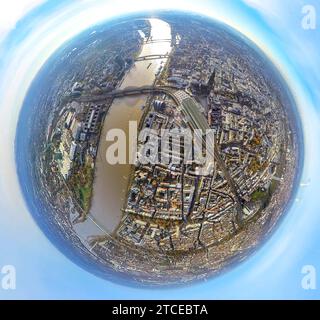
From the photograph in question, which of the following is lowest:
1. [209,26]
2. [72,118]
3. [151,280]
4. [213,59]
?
[151,280]

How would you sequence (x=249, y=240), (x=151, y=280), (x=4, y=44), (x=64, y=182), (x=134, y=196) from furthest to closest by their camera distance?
(x=4, y=44) → (x=151, y=280) → (x=249, y=240) → (x=64, y=182) → (x=134, y=196)

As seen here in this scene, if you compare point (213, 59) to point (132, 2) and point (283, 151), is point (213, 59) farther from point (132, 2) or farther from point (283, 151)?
point (132, 2)

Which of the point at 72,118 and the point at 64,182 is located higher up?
the point at 72,118

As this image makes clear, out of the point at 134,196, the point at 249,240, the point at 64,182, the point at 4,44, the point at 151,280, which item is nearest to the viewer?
the point at 134,196

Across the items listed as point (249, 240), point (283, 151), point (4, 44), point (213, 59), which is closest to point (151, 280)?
point (249, 240)
